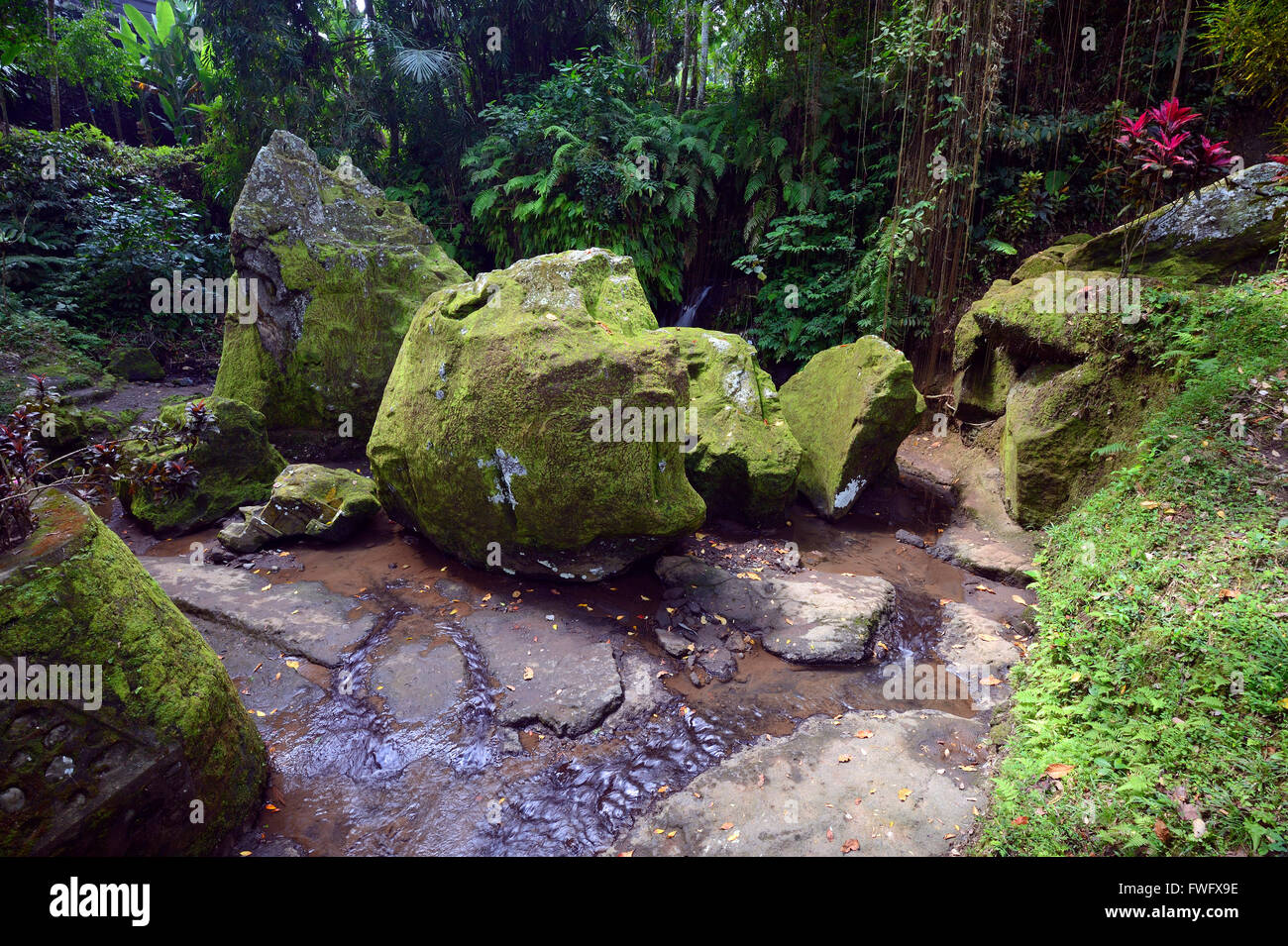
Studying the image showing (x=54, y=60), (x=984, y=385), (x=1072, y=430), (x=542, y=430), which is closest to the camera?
(x=542, y=430)

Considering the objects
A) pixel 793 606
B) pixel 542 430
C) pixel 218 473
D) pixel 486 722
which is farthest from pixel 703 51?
pixel 486 722

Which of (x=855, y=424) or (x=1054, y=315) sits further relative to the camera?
(x=855, y=424)

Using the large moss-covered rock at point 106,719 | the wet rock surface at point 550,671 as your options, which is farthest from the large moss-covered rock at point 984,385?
the large moss-covered rock at point 106,719

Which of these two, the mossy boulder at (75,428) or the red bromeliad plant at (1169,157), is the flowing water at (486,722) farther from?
the red bromeliad plant at (1169,157)

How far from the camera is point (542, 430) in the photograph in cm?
507

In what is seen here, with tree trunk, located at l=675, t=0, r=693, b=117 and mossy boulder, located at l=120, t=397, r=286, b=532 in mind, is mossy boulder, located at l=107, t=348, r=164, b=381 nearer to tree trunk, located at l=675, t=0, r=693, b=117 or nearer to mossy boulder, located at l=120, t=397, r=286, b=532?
mossy boulder, located at l=120, t=397, r=286, b=532

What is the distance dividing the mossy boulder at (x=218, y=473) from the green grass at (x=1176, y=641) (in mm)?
7210

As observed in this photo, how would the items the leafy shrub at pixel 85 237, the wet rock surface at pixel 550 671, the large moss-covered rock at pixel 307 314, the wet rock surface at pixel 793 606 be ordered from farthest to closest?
the leafy shrub at pixel 85 237, the large moss-covered rock at pixel 307 314, the wet rock surface at pixel 793 606, the wet rock surface at pixel 550 671

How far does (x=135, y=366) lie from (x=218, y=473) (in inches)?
237

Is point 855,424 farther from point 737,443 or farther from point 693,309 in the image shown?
point 693,309

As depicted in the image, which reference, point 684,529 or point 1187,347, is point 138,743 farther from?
point 1187,347

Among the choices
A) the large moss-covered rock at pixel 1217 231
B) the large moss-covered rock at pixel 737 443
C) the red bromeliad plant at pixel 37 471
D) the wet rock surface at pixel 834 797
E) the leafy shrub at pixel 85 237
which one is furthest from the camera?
the leafy shrub at pixel 85 237

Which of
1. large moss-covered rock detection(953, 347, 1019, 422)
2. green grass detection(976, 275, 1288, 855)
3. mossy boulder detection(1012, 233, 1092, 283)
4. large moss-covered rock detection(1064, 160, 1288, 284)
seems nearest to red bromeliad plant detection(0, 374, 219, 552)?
green grass detection(976, 275, 1288, 855)

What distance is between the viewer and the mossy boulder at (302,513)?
6.12m
